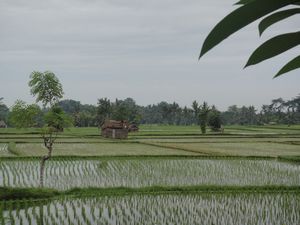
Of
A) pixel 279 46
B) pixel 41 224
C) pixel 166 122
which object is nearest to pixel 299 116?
pixel 166 122

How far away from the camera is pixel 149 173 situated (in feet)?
46.1

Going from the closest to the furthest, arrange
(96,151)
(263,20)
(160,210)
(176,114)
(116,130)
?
(263,20), (160,210), (96,151), (116,130), (176,114)

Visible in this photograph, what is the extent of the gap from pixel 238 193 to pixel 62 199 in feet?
15.3

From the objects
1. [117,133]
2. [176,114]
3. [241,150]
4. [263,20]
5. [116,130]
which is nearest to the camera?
[263,20]

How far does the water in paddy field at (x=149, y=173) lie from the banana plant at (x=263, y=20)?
1092 centimetres

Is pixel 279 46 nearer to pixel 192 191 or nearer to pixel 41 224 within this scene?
pixel 41 224

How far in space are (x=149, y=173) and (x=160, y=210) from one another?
5186mm

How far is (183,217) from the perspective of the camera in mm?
8344

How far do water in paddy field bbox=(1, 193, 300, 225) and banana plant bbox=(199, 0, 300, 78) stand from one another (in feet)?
24.5

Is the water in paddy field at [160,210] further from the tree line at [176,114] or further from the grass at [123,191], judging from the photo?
the tree line at [176,114]

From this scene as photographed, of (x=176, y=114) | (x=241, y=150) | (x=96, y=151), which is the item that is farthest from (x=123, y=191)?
(x=176, y=114)

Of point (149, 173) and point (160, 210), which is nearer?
point (160, 210)

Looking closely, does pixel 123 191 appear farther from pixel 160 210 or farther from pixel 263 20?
pixel 263 20

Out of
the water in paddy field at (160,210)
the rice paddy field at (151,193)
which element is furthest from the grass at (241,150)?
the water in paddy field at (160,210)
